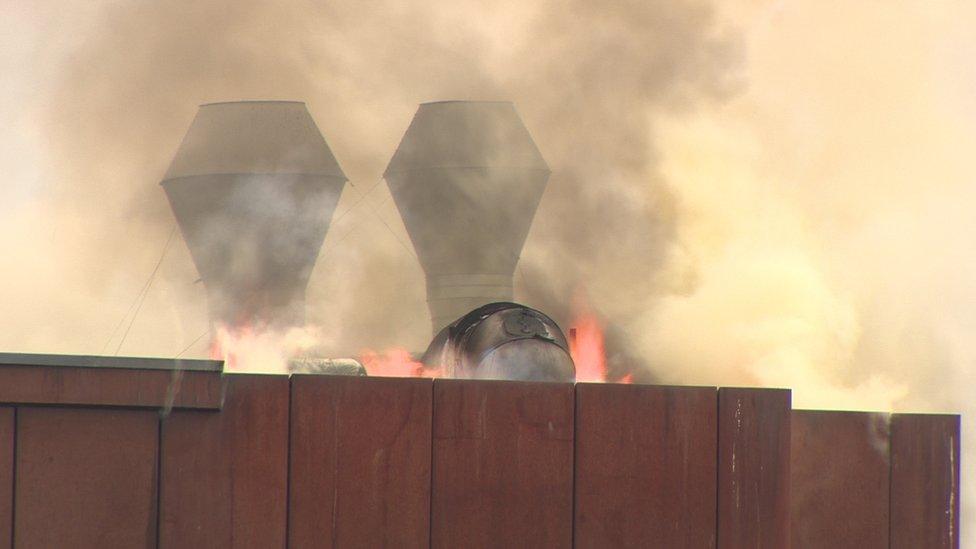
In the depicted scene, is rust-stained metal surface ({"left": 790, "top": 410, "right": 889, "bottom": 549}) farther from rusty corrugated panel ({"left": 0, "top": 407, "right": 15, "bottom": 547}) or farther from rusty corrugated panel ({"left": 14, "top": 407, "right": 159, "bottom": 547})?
rusty corrugated panel ({"left": 0, "top": 407, "right": 15, "bottom": 547})

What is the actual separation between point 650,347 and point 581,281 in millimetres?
1845

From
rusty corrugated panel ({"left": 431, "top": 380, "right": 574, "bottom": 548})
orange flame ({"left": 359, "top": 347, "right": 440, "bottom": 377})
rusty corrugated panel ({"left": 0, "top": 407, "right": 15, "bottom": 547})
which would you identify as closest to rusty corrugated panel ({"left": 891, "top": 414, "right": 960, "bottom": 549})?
rusty corrugated panel ({"left": 431, "top": 380, "right": 574, "bottom": 548})

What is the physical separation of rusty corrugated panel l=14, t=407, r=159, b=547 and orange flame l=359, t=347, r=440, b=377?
32.4 feet

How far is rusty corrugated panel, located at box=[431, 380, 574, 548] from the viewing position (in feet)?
21.4

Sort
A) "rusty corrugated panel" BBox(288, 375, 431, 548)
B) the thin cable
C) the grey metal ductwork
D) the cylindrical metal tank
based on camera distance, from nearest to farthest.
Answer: "rusty corrugated panel" BBox(288, 375, 431, 548) < the cylindrical metal tank < the grey metal ductwork < the thin cable

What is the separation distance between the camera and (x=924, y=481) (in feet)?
28.9

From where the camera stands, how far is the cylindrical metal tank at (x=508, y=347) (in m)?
12.5

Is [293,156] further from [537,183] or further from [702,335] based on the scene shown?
[702,335]

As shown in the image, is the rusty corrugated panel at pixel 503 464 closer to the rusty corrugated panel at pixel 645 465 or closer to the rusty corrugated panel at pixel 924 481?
the rusty corrugated panel at pixel 645 465

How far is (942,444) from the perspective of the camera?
29.1ft

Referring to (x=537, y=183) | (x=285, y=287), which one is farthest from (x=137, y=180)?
(x=537, y=183)

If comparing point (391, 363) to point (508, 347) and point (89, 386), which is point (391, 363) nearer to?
point (508, 347)

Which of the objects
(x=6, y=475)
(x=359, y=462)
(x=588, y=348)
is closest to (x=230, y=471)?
(x=359, y=462)

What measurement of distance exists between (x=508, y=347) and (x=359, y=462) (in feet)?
20.7
